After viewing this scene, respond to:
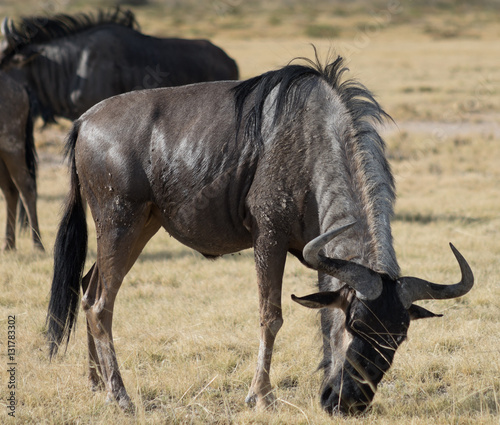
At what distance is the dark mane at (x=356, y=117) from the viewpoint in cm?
381

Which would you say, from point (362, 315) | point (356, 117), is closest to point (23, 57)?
point (356, 117)

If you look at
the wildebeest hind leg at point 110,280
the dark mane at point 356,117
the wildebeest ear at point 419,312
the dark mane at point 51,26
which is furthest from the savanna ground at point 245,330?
the dark mane at point 51,26

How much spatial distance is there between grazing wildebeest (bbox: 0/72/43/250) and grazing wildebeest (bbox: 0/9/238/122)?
3.88 ft

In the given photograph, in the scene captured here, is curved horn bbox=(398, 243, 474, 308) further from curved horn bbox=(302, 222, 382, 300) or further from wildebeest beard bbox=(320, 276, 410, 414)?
curved horn bbox=(302, 222, 382, 300)

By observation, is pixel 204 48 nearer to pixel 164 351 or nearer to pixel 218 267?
pixel 218 267

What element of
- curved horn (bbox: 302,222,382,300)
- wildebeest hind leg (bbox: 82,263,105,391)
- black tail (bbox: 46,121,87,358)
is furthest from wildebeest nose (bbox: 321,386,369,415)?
black tail (bbox: 46,121,87,358)

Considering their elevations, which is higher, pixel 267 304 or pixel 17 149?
pixel 267 304

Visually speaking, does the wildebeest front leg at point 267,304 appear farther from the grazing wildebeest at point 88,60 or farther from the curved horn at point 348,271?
the grazing wildebeest at point 88,60

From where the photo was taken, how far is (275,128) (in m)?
4.25

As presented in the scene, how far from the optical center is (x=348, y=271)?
141 inches

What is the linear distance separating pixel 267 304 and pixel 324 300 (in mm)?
647

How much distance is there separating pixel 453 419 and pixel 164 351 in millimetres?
2182

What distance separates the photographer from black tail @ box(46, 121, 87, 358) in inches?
188

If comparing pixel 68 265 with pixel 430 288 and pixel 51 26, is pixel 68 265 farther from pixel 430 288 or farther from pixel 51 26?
pixel 51 26
